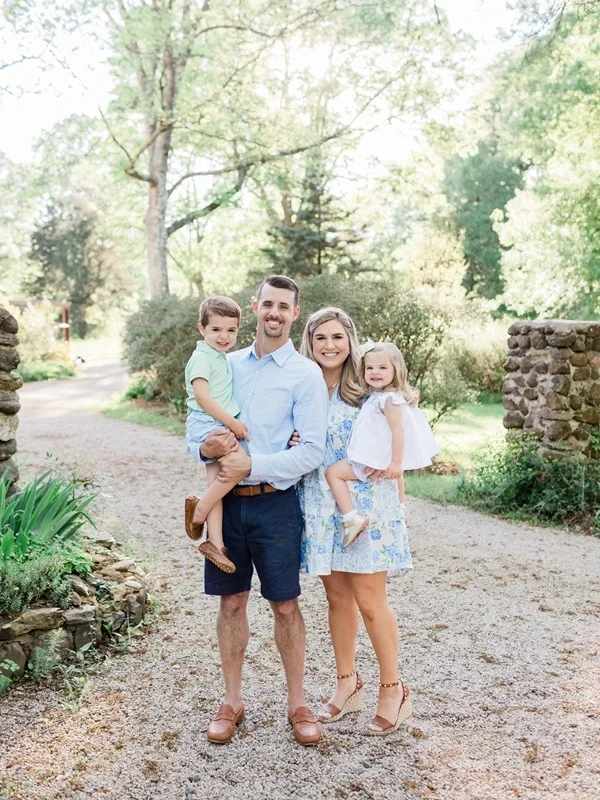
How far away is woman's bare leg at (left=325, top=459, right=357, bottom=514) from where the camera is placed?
3166 mm

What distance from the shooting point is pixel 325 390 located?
3186 mm

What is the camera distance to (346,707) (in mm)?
3502

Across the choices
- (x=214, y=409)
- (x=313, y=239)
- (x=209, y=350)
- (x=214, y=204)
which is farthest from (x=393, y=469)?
(x=313, y=239)

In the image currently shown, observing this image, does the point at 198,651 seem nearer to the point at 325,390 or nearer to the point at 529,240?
the point at 325,390

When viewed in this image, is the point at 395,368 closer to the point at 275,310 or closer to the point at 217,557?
the point at 275,310

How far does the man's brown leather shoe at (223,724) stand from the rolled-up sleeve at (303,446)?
104cm

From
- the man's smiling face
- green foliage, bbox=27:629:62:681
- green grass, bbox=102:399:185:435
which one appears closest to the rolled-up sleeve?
the man's smiling face

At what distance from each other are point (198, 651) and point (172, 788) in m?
1.40

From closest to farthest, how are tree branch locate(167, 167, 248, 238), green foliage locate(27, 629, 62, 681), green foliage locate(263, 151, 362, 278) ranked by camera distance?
green foliage locate(27, 629, 62, 681) → tree branch locate(167, 167, 248, 238) → green foliage locate(263, 151, 362, 278)

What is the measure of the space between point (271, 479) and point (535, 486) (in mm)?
5748

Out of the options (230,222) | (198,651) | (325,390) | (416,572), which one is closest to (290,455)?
(325,390)

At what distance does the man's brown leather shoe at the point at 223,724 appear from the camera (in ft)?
10.6

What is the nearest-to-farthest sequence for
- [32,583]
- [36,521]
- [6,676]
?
[6,676] → [32,583] → [36,521]

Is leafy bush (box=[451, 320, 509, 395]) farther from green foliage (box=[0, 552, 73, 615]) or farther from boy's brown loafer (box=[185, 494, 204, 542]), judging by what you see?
boy's brown loafer (box=[185, 494, 204, 542])
